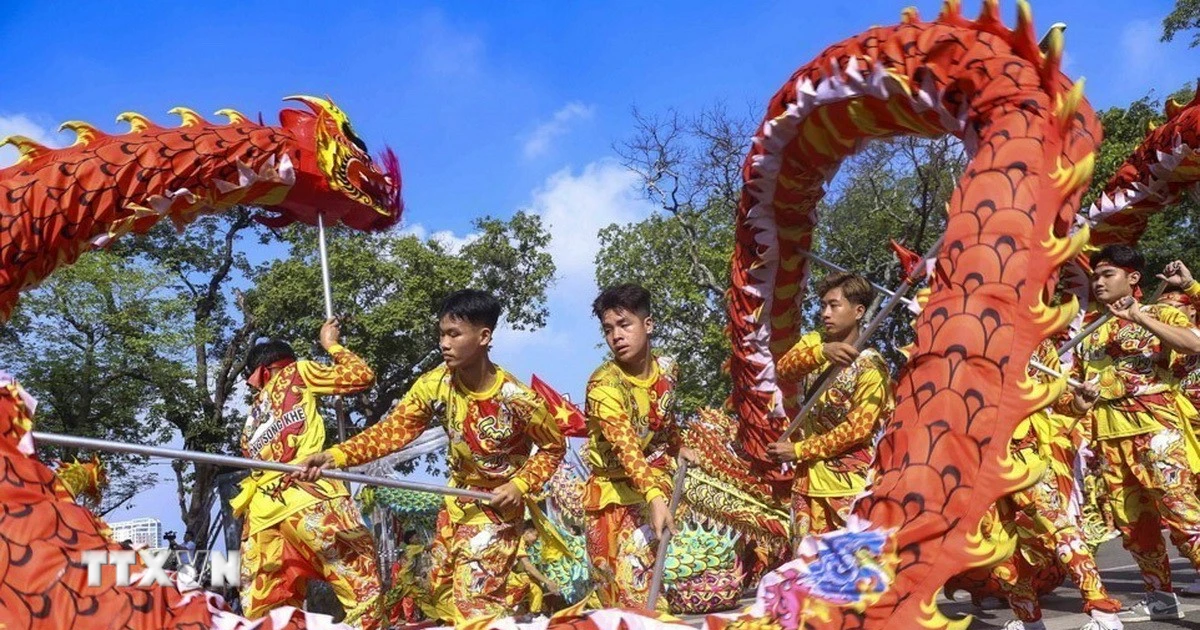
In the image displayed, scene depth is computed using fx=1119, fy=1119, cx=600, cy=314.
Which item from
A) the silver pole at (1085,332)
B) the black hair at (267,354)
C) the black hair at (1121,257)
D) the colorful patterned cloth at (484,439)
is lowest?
the colorful patterned cloth at (484,439)

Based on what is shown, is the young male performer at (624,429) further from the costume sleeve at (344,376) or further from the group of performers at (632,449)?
the costume sleeve at (344,376)

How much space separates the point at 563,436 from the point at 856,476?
125 centimetres

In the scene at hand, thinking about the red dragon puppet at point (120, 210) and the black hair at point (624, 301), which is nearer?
the red dragon puppet at point (120, 210)

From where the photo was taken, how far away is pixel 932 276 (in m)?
1.99

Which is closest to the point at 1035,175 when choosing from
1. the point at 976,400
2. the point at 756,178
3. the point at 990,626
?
the point at 976,400

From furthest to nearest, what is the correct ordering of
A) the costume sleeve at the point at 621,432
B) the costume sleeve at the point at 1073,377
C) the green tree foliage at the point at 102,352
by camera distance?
1. the green tree foliage at the point at 102,352
2. the costume sleeve at the point at 1073,377
3. the costume sleeve at the point at 621,432

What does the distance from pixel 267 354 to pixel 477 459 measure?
2.34 metres

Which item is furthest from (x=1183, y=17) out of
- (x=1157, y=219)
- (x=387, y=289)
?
(x=387, y=289)

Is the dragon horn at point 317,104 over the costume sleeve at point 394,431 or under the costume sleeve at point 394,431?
over

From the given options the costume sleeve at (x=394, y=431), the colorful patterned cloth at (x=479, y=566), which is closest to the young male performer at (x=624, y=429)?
the colorful patterned cloth at (x=479, y=566)

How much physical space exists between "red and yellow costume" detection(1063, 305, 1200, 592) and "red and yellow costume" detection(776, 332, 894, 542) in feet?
5.42

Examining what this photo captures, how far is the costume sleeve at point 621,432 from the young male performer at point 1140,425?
7.98 ft

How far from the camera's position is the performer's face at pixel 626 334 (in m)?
4.55

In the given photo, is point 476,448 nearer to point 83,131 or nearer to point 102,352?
point 83,131
